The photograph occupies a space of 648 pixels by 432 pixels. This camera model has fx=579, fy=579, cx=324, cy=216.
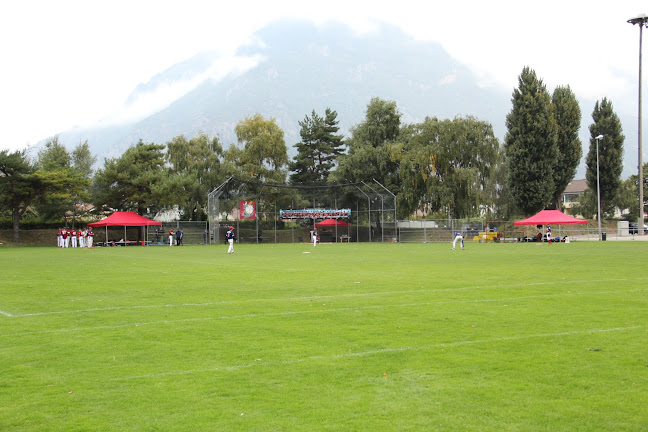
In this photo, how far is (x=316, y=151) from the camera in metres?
75.4

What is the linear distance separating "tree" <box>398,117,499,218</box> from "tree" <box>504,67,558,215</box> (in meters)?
5.52

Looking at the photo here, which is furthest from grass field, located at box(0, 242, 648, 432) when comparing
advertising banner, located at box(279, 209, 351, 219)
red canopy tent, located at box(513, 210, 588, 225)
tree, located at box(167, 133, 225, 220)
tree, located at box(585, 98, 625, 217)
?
tree, located at box(585, 98, 625, 217)

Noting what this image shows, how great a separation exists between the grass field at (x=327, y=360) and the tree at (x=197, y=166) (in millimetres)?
52328

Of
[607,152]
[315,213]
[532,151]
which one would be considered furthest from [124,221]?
[607,152]

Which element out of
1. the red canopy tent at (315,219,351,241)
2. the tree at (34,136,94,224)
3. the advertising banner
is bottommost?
the red canopy tent at (315,219,351,241)

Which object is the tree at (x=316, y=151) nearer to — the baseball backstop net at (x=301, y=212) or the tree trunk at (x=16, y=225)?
the baseball backstop net at (x=301, y=212)

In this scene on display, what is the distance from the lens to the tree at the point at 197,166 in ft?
215

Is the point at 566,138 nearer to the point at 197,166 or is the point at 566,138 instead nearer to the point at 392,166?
the point at 392,166

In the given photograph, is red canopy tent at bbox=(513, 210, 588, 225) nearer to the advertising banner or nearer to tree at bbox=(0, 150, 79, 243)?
the advertising banner

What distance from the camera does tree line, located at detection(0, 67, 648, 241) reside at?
55.4m

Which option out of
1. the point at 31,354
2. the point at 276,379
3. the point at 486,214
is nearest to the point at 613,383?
the point at 276,379

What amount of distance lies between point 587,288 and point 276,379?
1021 cm

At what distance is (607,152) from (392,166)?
25.6 meters

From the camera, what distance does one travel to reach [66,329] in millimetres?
9156
